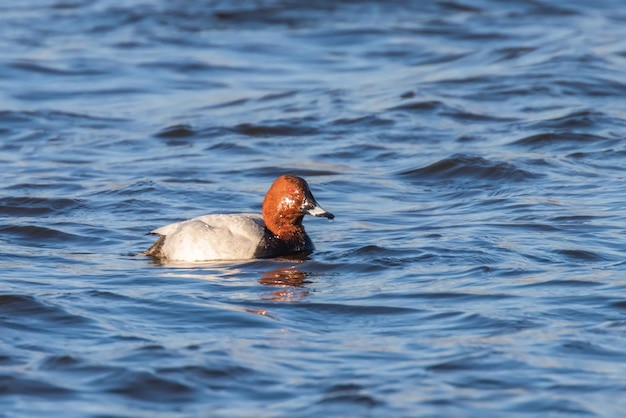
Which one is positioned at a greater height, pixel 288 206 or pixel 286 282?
pixel 288 206

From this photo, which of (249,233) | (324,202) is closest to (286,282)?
(249,233)

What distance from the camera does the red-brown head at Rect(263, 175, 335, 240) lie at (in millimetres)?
10406

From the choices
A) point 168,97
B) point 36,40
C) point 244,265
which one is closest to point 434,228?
point 244,265

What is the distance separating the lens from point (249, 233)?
10.2 meters

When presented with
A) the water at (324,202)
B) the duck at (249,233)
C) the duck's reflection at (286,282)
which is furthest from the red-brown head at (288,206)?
the duck's reflection at (286,282)

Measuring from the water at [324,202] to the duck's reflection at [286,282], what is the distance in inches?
1.3

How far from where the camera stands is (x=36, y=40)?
21797 mm

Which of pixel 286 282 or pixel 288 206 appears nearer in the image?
pixel 286 282

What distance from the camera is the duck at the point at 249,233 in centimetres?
1002

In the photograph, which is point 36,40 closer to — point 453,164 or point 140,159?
point 140,159

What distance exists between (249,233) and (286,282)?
0.86 meters

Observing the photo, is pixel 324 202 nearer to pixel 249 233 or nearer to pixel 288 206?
pixel 288 206

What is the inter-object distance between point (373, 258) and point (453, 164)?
383cm

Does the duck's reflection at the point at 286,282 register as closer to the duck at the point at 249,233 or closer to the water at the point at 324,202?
the water at the point at 324,202
